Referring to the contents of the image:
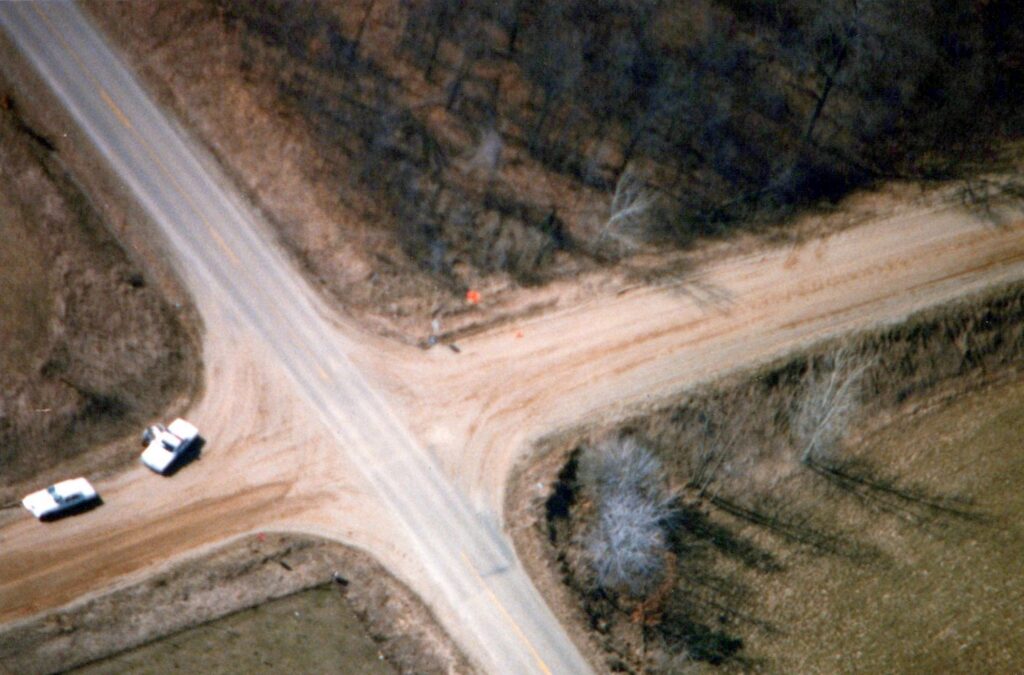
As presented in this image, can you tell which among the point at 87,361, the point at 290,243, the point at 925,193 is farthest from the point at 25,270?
the point at 925,193

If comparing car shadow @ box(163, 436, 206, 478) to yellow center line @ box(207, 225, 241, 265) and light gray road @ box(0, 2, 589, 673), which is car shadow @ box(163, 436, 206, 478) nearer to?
light gray road @ box(0, 2, 589, 673)

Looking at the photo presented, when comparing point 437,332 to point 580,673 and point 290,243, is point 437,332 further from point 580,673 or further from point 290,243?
point 580,673

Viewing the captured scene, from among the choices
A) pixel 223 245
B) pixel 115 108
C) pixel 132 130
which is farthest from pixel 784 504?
pixel 115 108

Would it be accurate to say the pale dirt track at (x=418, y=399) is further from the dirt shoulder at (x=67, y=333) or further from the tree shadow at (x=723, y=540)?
the tree shadow at (x=723, y=540)

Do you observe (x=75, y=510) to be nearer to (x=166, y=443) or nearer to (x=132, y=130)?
(x=166, y=443)

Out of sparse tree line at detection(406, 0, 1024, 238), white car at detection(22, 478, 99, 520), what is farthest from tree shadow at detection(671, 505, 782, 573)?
white car at detection(22, 478, 99, 520)

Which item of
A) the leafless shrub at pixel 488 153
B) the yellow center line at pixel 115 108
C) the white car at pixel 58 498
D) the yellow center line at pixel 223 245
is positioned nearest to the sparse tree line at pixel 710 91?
the leafless shrub at pixel 488 153
